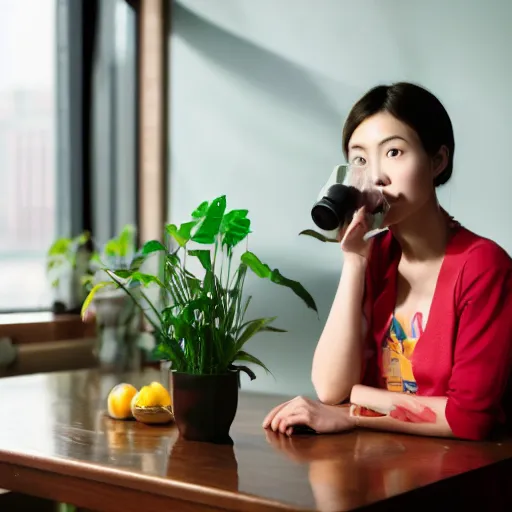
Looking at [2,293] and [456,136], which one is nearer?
[456,136]

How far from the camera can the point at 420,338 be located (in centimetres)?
152

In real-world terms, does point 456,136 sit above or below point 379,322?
above

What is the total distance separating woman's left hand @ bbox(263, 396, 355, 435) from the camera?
146cm

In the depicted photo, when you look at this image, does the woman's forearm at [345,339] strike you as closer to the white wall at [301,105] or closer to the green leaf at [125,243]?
the white wall at [301,105]

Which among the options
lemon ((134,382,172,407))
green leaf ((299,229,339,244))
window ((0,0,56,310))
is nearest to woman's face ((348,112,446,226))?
green leaf ((299,229,339,244))

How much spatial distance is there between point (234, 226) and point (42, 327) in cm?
125

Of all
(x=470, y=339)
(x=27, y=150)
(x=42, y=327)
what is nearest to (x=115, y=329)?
(x=42, y=327)

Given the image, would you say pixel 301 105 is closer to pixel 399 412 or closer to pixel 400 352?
pixel 400 352

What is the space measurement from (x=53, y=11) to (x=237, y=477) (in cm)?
203

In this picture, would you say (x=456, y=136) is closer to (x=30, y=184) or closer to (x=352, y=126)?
(x=352, y=126)

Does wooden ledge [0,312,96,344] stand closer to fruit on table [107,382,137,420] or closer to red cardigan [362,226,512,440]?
fruit on table [107,382,137,420]

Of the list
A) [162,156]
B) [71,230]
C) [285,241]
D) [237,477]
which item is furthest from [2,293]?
[237,477]

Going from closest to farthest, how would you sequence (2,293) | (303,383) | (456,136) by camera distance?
(456,136), (303,383), (2,293)

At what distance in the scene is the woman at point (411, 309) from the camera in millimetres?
1434
